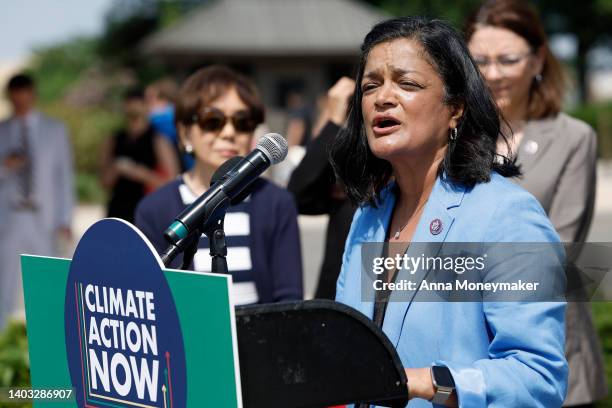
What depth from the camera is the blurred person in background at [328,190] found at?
4117mm

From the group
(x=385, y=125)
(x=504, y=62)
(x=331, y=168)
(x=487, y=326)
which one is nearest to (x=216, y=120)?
(x=331, y=168)

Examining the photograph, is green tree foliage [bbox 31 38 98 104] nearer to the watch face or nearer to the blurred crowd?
the blurred crowd

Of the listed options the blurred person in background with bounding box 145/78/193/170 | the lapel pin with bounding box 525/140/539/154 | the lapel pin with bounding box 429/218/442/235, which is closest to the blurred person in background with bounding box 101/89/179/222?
the blurred person in background with bounding box 145/78/193/170

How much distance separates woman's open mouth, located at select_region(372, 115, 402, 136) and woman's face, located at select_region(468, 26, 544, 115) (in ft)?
4.95

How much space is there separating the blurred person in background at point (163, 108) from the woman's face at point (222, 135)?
4291mm

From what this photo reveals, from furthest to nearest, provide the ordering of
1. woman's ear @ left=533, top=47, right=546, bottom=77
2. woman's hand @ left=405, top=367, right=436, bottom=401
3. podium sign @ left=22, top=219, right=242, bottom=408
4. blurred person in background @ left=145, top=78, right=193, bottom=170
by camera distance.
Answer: blurred person in background @ left=145, top=78, right=193, bottom=170, woman's ear @ left=533, top=47, right=546, bottom=77, woman's hand @ left=405, top=367, right=436, bottom=401, podium sign @ left=22, top=219, right=242, bottom=408

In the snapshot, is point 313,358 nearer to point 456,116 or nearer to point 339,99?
point 456,116

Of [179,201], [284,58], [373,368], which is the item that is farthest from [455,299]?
[284,58]

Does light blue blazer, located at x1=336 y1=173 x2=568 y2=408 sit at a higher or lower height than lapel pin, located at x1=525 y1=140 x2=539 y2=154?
lower

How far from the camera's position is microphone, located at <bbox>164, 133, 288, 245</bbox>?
2406 mm

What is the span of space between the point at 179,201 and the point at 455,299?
1.83 m

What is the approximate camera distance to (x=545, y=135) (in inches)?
159

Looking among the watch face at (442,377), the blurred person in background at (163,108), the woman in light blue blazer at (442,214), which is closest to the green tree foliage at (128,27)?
the blurred person in background at (163,108)

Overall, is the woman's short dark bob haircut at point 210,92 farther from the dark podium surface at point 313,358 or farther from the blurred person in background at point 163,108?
the blurred person in background at point 163,108
